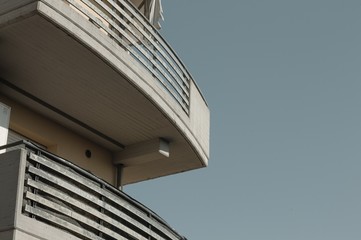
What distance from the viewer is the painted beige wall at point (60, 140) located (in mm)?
14141

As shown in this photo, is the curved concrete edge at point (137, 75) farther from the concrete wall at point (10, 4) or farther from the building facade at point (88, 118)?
the concrete wall at point (10, 4)

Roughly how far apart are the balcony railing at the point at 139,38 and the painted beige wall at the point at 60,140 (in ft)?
7.15

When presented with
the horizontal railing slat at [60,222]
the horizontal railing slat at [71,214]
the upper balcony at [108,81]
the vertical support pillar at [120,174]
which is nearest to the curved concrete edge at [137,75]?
the upper balcony at [108,81]

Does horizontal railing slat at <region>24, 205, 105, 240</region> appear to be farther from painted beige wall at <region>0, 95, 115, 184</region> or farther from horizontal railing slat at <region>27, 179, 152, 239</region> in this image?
painted beige wall at <region>0, 95, 115, 184</region>

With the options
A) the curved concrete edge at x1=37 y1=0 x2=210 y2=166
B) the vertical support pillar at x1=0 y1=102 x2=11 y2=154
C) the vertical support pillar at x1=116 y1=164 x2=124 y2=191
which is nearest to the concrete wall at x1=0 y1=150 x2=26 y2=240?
the vertical support pillar at x1=0 y1=102 x2=11 y2=154

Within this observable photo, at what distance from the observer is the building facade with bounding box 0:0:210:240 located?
35.1ft

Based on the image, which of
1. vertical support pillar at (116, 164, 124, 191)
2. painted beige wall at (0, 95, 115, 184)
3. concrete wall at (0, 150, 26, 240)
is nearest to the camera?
concrete wall at (0, 150, 26, 240)

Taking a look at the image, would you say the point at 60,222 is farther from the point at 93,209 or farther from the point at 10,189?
the point at 10,189

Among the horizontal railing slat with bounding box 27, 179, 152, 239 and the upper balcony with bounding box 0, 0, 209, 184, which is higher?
the upper balcony with bounding box 0, 0, 209, 184

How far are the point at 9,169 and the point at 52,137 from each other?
15.0 ft

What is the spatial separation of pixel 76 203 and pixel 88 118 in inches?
160

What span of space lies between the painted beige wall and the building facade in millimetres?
22

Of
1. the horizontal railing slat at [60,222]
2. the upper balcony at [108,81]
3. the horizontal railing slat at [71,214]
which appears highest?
the upper balcony at [108,81]

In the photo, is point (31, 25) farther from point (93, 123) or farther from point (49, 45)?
point (93, 123)
